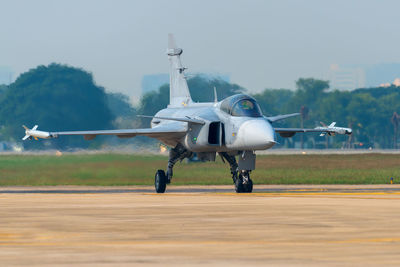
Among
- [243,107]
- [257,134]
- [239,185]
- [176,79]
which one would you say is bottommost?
[239,185]

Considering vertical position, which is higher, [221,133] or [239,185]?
[221,133]

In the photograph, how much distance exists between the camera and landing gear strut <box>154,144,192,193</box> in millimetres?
34750

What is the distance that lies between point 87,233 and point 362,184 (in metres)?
25.7

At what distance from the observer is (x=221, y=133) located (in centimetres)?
3309

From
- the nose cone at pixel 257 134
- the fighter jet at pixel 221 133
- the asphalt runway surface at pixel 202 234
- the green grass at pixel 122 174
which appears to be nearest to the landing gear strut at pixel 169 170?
the fighter jet at pixel 221 133

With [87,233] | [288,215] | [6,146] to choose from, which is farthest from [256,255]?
[6,146]

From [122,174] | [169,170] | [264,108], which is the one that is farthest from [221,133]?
[264,108]

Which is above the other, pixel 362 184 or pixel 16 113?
pixel 16 113

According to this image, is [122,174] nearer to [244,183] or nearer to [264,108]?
[244,183]

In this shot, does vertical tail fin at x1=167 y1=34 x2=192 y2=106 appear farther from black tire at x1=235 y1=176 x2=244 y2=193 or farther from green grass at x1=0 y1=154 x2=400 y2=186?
black tire at x1=235 y1=176 x2=244 y2=193

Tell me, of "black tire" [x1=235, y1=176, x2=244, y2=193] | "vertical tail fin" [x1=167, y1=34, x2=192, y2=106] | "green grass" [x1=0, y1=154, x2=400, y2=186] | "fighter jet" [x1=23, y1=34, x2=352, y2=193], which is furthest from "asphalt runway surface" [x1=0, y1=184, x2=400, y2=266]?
"green grass" [x1=0, y1=154, x2=400, y2=186]

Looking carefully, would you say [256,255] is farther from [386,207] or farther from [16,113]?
[16,113]

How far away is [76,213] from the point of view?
70.2 feet

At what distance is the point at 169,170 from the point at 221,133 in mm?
3457
